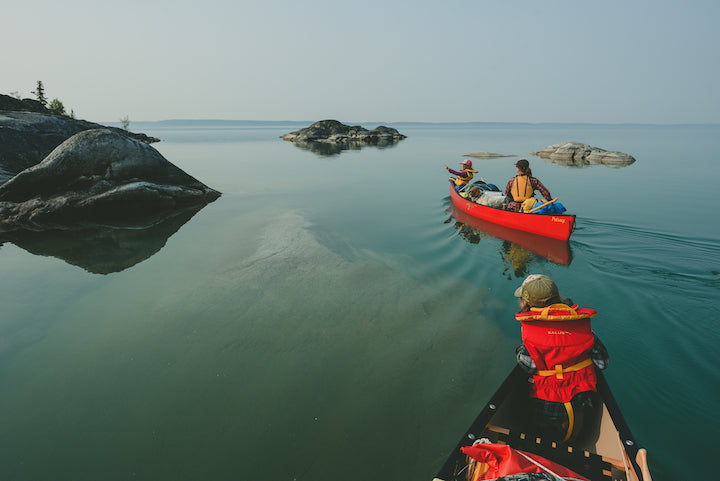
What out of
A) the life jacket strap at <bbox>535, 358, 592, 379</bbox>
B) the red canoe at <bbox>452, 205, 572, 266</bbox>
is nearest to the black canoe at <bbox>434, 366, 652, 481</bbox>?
the life jacket strap at <bbox>535, 358, 592, 379</bbox>

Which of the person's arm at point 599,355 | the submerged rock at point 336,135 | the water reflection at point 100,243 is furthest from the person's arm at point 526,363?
the submerged rock at point 336,135

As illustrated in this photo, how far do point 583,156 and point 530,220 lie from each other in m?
35.4

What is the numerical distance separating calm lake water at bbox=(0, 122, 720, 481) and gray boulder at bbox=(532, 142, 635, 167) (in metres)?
26.5

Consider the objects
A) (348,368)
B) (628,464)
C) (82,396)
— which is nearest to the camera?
(628,464)

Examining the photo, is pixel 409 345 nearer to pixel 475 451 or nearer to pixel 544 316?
pixel 544 316

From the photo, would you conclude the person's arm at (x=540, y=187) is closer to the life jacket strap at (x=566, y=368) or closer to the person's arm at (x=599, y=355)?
the person's arm at (x=599, y=355)

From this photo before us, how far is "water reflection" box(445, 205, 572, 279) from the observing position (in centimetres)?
990

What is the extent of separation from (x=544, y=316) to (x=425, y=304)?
4031mm

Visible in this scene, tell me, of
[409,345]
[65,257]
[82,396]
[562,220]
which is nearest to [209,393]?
[82,396]

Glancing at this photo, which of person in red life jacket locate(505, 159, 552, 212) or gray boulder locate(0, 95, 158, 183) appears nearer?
person in red life jacket locate(505, 159, 552, 212)

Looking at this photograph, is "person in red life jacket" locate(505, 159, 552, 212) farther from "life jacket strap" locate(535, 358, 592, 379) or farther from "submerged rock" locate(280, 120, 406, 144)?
"submerged rock" locate(280, 120, 406, 144)

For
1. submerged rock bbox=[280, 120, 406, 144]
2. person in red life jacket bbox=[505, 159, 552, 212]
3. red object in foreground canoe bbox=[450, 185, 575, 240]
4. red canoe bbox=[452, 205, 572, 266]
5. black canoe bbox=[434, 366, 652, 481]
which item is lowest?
red canoe bbox=[452, 205, 572, 266]

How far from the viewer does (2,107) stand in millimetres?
29484

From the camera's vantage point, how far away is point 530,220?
1161cm
